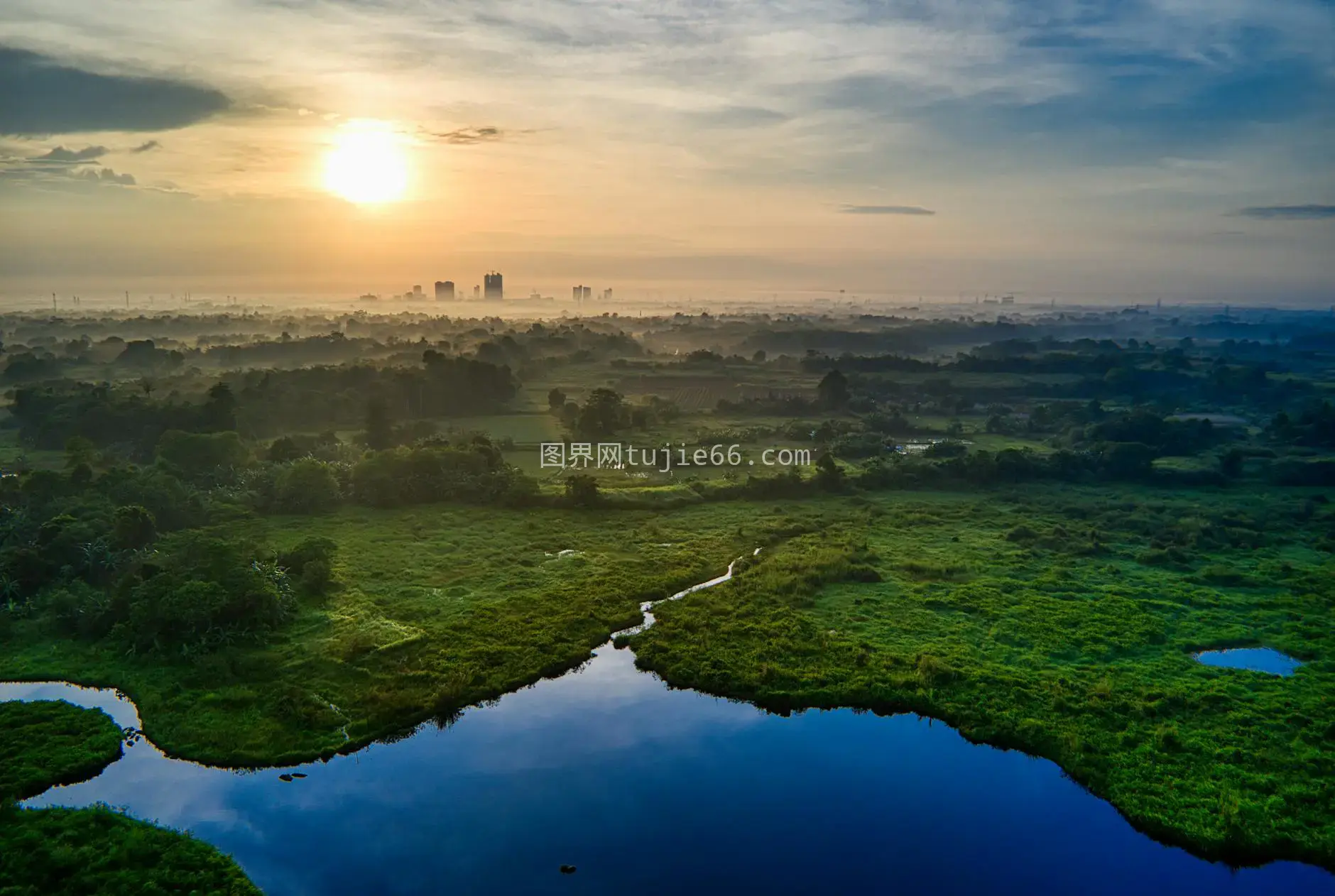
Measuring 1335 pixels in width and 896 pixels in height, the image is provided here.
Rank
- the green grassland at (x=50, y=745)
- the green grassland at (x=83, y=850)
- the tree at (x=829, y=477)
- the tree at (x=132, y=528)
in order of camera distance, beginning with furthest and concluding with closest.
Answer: the tree at (x=829, y=477)
the tree at (x=132, y=528)
the green grassland at (x=50, y=745)
the green grassland at (x=83, y=850)

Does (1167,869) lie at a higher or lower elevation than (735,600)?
lower

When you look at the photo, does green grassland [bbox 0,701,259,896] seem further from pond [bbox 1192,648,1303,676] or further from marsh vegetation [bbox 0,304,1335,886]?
pond [bbox 1192,648,1303,676]

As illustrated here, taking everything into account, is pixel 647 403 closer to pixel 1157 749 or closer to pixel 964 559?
pixel 964 559

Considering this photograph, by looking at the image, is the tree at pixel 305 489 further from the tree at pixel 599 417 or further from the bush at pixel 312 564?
the tree at pixel 599 417

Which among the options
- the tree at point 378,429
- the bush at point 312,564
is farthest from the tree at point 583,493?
the tree at point 378,429

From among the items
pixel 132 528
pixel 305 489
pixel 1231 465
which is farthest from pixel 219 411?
pixel 1231 465

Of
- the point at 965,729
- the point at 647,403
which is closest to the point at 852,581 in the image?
the point at 965,729
